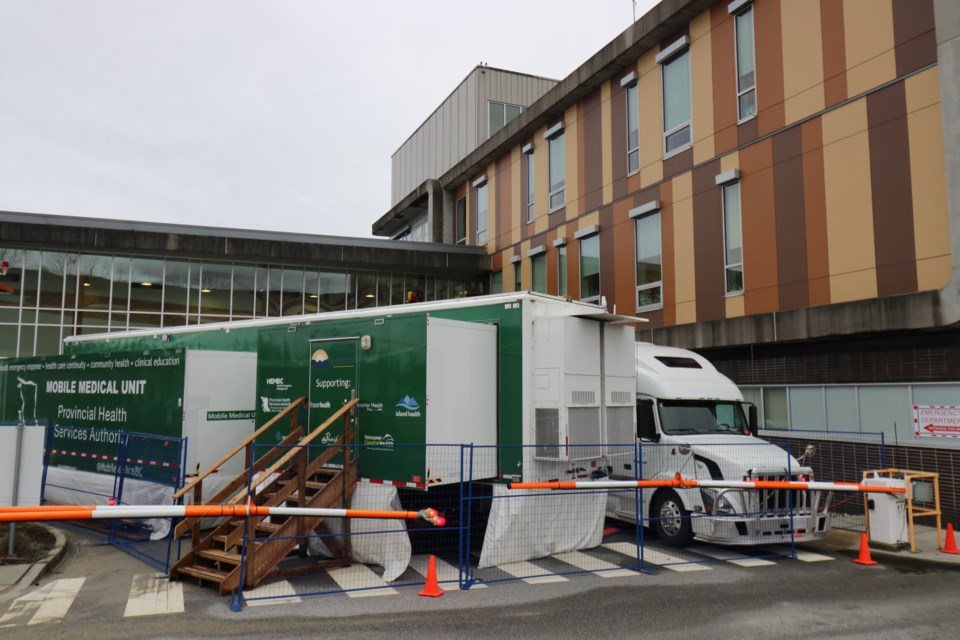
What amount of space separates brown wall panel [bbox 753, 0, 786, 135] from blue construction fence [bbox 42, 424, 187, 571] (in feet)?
45.8

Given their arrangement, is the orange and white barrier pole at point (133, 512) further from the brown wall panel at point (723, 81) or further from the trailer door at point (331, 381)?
the brown wall panel at point (723, 81)

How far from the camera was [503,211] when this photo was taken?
1113 inches

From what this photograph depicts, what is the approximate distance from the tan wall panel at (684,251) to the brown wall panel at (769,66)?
2609mm

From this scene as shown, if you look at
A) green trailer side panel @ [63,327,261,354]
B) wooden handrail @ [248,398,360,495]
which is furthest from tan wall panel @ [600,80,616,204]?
Answer: wooden handrail @ [248,398,360,495]

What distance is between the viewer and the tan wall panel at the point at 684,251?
61.3ft

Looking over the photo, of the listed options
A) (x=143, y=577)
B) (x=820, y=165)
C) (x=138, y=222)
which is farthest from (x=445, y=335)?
(x=138, y=222)

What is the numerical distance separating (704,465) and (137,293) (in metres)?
22.8

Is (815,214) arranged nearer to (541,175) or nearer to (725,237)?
(725,237)

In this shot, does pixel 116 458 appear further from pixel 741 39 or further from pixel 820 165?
pixel 741 39

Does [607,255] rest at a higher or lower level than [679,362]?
higher

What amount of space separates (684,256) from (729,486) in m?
10.5

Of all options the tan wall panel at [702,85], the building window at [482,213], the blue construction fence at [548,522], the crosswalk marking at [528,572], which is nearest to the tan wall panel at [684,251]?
the tan wall panel at [702,85]

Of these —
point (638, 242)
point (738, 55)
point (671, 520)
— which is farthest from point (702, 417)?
point (738, 55)

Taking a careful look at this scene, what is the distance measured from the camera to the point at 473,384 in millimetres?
10664
